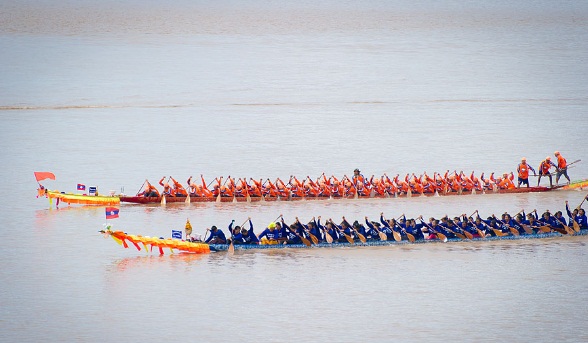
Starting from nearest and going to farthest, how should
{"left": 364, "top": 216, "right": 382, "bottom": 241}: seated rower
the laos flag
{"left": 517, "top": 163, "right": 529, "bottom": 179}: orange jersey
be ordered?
1. the laos flag
2. {"left": 364, "top": 216, "right": 382, "bottom": 241}: seated rower
3. {"left": 517, "top": 163, "right": 529, "bottom": 179}: orange jersey


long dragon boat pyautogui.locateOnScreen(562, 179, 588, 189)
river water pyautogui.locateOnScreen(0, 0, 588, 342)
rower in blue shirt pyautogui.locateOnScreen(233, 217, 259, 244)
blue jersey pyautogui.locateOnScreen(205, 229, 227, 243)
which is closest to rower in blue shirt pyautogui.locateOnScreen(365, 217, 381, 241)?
river water pyautogui.locateOnScreen(0, 0, 588, 342)

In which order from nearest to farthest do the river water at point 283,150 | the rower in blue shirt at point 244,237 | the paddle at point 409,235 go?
the river water at point 283,150 < the rower in blue shirt at point 244,237 < the paddle at point 409,235

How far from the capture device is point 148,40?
73.8m

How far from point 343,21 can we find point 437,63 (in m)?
22.1

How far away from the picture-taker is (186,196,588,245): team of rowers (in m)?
24.2

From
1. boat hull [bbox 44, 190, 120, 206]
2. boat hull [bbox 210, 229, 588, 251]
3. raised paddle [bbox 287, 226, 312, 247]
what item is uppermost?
boat hull [bbox 44, 190, 120, 206]

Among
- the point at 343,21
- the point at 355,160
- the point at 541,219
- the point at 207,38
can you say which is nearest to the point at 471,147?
the point at 355,160

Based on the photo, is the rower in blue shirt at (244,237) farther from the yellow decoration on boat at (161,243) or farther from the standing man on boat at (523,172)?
the standing man on boat at (523,172)

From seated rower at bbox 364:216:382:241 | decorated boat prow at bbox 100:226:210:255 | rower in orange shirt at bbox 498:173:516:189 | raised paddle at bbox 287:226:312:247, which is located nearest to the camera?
decorated boat prow at bbox 100:226:210:255

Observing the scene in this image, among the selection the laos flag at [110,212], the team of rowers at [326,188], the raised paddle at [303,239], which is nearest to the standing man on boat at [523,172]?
the team of rowers at [326,188]

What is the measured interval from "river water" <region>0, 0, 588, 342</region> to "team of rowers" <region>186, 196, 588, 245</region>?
0.37m

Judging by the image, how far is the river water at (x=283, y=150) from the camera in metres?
21.4

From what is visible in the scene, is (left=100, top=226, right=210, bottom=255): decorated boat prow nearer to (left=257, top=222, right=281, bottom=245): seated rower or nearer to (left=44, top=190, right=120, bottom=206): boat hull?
(left=257, top=222, right=281, bottom=245): seated rower

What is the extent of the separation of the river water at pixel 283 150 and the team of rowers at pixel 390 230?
370 millimetres
